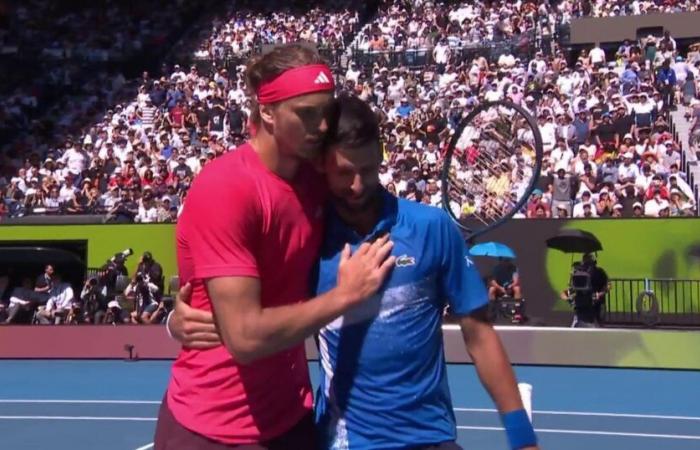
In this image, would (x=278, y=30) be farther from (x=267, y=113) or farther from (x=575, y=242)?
(x=267, y=113)

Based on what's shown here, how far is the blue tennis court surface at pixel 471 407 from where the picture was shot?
396 inches

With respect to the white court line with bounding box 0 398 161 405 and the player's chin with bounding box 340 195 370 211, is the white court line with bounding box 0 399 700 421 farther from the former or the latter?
the player's chin with bounding box 340 195 370 211

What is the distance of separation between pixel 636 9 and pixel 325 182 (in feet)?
76.4

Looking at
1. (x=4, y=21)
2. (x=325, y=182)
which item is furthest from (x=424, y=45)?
(x=325, y=182)

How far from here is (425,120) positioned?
68.6 ft

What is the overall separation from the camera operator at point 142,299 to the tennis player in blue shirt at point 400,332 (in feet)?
44.4

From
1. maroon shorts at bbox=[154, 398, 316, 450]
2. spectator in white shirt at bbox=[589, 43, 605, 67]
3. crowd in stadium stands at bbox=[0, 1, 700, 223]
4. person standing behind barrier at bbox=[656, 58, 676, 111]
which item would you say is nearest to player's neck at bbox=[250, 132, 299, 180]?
maroon shorts at bbox=[154, 398, 316, 450]

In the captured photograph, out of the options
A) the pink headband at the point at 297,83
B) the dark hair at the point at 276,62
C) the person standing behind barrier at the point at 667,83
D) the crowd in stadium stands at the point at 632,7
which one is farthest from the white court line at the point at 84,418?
the crowd in stadium stands at the point at 632,7

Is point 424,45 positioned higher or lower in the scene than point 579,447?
higher

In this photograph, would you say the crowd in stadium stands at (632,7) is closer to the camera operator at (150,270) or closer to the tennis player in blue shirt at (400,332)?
the camera operator at (150,270)

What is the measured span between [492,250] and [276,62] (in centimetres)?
1146

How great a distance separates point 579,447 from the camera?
31.7 ft

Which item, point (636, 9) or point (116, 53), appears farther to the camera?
point (116, 53)

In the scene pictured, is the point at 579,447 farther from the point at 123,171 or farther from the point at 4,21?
the point at 4,21
